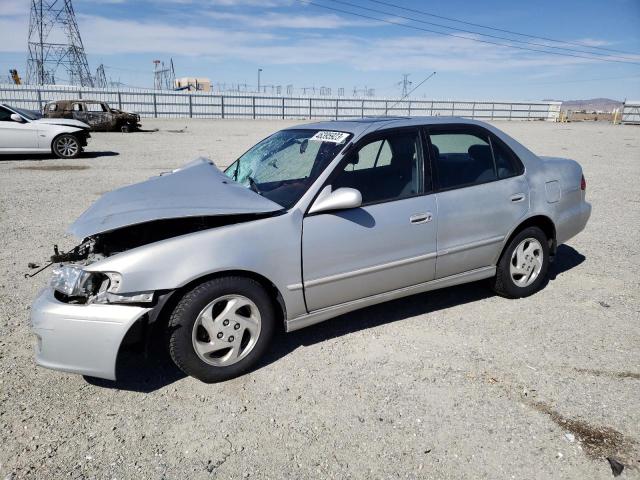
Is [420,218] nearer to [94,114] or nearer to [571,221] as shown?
[571,221]

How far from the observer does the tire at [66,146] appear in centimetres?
1281

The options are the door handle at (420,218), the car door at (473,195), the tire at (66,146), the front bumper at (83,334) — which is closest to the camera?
the front bumper at (83,334)

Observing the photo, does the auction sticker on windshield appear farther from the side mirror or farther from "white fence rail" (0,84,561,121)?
"white fence rail" (0,84,561,121)

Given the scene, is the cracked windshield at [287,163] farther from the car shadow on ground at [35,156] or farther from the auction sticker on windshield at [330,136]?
the car shadow on ground at [35,156]

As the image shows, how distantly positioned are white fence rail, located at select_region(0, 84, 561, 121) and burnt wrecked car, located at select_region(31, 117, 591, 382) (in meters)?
27.8

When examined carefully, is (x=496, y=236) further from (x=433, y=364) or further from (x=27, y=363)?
(x=27, y=363)

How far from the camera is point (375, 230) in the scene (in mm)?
3316

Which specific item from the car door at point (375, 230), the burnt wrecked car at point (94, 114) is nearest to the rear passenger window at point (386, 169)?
the car door at point (375, 230)

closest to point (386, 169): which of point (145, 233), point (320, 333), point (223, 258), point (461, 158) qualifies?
point (461, 158)

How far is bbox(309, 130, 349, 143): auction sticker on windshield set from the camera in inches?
138

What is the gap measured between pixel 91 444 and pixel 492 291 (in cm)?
350

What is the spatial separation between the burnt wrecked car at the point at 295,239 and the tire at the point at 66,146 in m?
10.8

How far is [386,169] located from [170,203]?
165cm

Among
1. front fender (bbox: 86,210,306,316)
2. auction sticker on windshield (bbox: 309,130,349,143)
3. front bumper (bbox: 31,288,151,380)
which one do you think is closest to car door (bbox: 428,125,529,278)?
auction sticker on windshield (bbox: 309,130,349,143)
